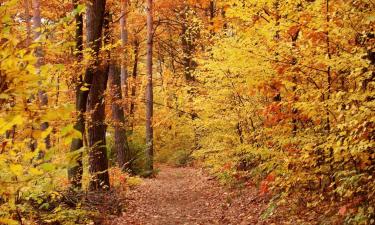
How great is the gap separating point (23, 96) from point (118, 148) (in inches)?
574

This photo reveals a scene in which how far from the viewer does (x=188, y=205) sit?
12.5m

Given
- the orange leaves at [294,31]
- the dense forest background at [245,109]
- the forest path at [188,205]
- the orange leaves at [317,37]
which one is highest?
the orange leaves at [294,31]

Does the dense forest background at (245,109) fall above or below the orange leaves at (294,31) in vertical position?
below

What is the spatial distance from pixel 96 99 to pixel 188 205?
13.9ft

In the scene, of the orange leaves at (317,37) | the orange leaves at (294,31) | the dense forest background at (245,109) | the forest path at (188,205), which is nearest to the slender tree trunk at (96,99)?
the dense forest background at (245,109)

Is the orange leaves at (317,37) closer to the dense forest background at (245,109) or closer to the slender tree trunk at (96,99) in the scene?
the dense forest background at (245,109)

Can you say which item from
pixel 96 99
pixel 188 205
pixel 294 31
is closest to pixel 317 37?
pixel 294 31

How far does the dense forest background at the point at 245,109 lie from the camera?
3.04 meters

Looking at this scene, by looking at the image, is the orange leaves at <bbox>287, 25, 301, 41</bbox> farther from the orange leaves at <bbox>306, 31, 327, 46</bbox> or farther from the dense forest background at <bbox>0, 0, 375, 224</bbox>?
the orange leaves at <bbox>306, 31, 327, 46</bbox>

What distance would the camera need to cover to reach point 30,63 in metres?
2.77

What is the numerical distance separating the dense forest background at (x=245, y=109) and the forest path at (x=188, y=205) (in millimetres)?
594

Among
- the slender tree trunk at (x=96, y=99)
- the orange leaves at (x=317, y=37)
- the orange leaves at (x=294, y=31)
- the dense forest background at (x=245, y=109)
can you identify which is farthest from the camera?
the slender tree trunk at (x=96, y=99)

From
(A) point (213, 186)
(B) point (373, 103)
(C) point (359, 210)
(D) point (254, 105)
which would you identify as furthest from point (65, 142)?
(A) point (213, 186)

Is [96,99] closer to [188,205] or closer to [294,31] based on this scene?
[188,205]
